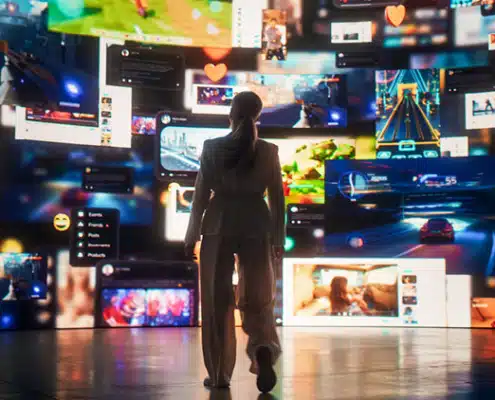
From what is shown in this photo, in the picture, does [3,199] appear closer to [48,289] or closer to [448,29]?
[48,289]

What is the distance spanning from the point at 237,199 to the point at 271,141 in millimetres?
4276

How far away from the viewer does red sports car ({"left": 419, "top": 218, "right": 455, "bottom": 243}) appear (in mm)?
6965

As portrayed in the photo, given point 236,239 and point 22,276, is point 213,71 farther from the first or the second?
point 236,239

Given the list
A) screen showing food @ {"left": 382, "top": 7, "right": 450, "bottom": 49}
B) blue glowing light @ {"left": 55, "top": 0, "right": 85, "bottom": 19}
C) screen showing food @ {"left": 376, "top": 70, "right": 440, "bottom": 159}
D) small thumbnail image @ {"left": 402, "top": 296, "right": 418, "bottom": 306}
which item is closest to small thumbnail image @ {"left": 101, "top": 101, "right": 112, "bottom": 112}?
blue glowing light @ {"left": 55, "top": 0, "right": 85, "bottom": 19}

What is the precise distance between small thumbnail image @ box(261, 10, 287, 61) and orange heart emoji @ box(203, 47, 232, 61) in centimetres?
Answer: 35

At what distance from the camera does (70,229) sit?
6.62 m

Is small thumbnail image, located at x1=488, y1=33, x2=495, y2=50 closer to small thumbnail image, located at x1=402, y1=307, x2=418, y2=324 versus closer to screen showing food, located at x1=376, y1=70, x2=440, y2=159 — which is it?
screen showing food, located at x1=376, y1=70, x2=440, y2=159

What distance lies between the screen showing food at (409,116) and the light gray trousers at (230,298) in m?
4.55

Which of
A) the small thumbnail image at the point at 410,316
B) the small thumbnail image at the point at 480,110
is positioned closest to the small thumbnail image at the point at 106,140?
the small thumbnail image at the point at 410,316

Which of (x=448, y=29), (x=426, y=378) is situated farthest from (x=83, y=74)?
(x=426, y=378)

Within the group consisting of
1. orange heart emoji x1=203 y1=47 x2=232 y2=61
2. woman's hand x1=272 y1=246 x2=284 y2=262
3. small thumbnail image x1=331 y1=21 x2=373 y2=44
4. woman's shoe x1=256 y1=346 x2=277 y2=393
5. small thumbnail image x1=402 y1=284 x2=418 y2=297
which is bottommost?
small thumbnail image x1=402 y1=284 x2=418 y2=297

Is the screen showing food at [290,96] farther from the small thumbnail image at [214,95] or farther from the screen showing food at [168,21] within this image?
the screen showing food at [168,21]

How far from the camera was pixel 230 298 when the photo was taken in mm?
3057

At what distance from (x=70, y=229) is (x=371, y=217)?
106 inches
